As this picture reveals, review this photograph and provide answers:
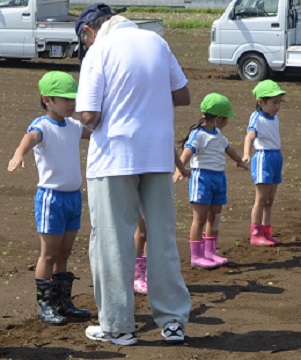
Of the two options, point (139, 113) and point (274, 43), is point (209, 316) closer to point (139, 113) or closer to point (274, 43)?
point (139, 113)

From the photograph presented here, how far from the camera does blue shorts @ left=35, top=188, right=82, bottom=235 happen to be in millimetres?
6926

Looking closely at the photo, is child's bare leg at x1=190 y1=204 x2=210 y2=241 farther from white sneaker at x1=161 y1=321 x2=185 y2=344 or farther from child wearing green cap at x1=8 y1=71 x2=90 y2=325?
white sneaker at x1=161 y1=321 x2=185 y2=344

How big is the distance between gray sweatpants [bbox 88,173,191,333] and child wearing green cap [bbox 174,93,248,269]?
2.19 meters

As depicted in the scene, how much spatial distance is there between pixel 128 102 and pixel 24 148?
3.01 ft

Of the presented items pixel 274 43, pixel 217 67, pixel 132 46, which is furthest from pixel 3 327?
pixel 217 67

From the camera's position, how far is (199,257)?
868 centimetres

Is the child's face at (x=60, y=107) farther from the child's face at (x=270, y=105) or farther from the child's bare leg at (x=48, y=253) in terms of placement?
the child's face at (x=270, y=105)

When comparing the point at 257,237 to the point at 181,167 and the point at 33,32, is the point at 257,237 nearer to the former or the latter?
the point at 181,167

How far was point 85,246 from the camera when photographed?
937 cm

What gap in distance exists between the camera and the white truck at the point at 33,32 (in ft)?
77.2

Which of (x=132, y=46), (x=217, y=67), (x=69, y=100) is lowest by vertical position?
(x=217, y=67)

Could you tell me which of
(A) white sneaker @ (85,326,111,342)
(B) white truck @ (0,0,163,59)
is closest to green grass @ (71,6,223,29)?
(B) white truck @ (0,0,163,59)

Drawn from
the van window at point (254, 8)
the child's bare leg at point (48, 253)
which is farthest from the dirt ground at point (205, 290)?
the van window at point (254, 8)

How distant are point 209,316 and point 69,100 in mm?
1781
